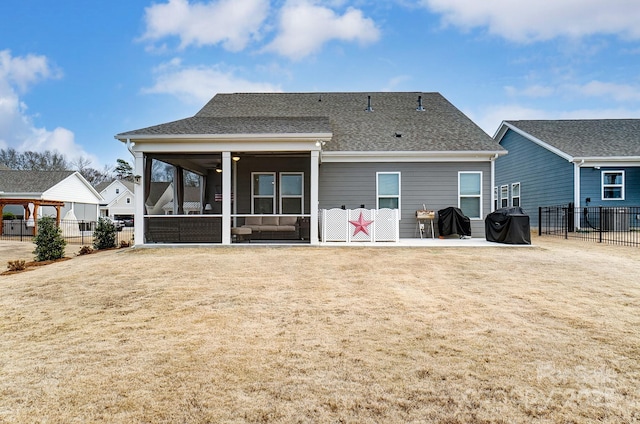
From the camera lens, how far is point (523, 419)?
212 centimetres

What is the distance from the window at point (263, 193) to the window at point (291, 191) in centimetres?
31

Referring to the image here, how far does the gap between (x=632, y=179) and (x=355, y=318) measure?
17403 mm

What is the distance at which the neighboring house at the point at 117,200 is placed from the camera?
40062 millimetres

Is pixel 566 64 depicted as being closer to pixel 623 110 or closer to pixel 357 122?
pixel 623 110

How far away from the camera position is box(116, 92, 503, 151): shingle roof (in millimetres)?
10258

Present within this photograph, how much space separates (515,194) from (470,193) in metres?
9.36

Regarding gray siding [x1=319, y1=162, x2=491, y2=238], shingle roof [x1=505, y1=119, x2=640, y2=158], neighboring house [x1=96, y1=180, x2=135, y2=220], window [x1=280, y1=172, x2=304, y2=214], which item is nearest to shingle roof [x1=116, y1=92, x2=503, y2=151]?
gray siding [x1=319, y1=162, x2=491, y2=238]

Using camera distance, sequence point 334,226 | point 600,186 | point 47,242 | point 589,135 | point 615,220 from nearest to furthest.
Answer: point 47,242
point 334,226
point 615,220
point 600,186
point 589,135

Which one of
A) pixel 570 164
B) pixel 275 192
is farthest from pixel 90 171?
pixel 570 164

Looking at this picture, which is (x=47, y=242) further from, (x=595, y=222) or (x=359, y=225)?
(x=595, y=222)

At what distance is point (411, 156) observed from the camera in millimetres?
11492

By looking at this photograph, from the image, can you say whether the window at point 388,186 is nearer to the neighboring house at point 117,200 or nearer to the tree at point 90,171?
the neighboring house at point 117,200

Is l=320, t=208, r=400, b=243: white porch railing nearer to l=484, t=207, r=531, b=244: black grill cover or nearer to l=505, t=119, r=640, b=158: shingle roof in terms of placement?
l=484, t=207, r=531, b=244: black grill cover

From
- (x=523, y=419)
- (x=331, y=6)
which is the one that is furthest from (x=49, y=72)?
(x=523, y=419)
